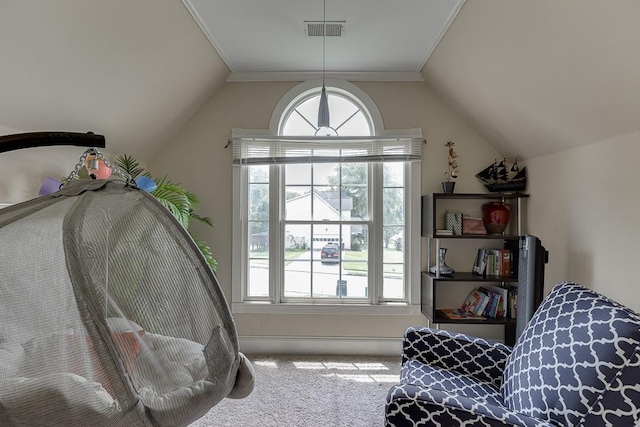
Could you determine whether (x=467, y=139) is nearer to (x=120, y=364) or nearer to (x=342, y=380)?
(x=342, y=380)

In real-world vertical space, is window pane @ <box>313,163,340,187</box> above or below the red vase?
above

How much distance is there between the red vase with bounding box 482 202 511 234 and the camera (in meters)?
2.76

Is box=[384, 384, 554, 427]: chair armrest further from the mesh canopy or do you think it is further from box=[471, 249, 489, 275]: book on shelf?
box=[471, 249, 489, 275]: book on shelf

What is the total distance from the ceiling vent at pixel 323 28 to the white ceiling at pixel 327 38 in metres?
0.03

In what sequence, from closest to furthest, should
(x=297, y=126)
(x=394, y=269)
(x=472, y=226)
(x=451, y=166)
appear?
(x=472, y=226) → (x=451, y=166) → (x=394, y=269) → (x=297, y=126)

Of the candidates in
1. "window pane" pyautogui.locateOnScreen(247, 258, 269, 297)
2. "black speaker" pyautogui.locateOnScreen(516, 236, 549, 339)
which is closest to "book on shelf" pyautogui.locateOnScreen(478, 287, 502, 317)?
"black speaker" pyautogui.locateOnScreen(516, 236, 549, 339)

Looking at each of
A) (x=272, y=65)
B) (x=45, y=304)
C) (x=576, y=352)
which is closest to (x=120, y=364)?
(x=45, y=304)

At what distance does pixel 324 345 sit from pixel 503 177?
7.25 feet

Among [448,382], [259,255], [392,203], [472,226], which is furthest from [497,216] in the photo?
[259,255]

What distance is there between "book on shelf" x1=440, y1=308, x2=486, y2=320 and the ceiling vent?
240 cm

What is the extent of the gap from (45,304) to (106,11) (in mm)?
1604

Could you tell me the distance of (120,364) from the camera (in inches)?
31.6

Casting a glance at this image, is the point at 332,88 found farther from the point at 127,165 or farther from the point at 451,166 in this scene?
the point at 127,165

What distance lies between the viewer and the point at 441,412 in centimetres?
120
